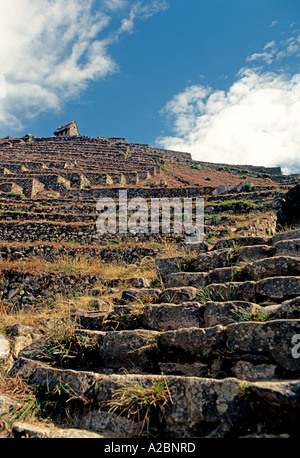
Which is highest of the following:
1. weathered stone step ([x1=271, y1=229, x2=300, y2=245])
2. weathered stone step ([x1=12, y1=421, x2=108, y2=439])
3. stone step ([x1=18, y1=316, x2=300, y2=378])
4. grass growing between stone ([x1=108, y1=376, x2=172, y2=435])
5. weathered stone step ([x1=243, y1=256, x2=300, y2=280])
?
weathered stone step ([x1=271, y1=229, x2=300, y2=245])

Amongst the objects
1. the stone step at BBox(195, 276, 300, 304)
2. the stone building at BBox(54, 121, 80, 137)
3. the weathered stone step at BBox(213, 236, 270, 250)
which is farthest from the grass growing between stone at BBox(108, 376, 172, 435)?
the stone building at BBox(54, 121, 80, 137)

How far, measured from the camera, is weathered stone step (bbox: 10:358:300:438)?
196 centimetres

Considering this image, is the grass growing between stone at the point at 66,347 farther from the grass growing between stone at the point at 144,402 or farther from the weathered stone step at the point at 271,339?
the weathered stone step at the point at 271,339

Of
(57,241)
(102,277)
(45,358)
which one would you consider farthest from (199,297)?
(57,241)

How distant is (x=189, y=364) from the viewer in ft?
9.32

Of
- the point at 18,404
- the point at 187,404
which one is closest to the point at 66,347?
the point at 18,404

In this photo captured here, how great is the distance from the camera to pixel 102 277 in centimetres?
893

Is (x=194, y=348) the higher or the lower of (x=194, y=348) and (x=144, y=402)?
the higher

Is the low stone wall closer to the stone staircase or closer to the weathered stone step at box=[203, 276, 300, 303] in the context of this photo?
the stone staircase

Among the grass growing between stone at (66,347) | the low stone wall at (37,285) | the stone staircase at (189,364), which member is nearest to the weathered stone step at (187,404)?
the stone staircase at (189,364)

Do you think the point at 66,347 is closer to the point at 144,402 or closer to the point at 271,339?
the point at 144,402

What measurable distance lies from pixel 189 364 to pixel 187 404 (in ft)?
1.81

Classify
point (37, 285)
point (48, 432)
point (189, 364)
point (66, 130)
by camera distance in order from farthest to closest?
point (66, 130) < point (37, 285) < point (189, 364) < point (48, 432)

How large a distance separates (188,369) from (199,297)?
1252 millimetres
